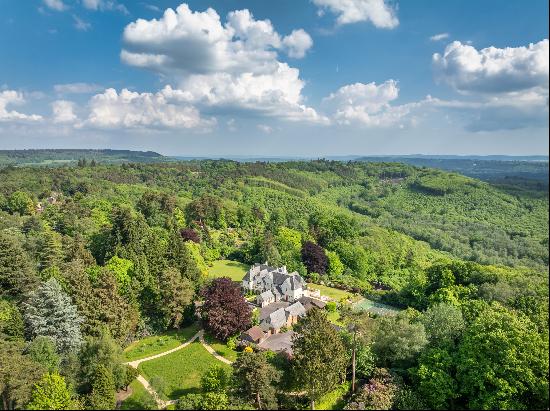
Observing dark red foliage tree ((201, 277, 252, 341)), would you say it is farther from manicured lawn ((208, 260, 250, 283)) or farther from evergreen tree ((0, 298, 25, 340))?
manicured lawn ((208, 260, 250, 283))

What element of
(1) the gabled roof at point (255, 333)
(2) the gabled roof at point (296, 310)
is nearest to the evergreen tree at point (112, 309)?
(1) the gabled roof at point (255, 333)

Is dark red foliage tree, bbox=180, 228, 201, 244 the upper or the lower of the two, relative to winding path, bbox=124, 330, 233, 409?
upper

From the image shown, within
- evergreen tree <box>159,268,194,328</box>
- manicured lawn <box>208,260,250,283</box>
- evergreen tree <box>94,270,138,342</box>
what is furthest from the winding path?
manicured lawn <box>208,260,250,283</box>

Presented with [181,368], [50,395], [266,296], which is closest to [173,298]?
[181,368]

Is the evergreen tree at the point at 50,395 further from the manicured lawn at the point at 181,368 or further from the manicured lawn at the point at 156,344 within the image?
the manicured lawn at the point at 156,344

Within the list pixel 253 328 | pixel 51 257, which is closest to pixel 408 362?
pixel 253 328

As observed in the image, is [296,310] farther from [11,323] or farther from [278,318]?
[11,323]

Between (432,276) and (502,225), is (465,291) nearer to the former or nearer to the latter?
(432,276)
